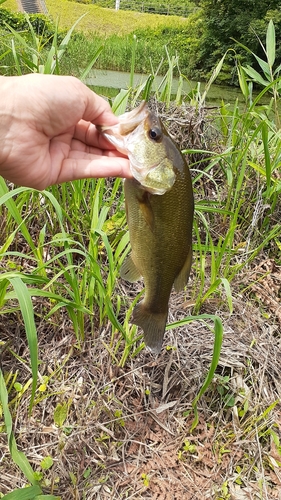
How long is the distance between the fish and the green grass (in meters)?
0.24

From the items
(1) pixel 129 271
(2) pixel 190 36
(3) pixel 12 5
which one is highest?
(1) pixel 129 271

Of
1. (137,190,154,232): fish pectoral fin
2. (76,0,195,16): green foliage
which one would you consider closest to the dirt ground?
(137,190,154,232): fish pectoral fin

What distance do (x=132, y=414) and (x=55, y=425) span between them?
0.33m

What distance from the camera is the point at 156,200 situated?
4.01ft

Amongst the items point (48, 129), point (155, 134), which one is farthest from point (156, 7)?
point (155, 134)

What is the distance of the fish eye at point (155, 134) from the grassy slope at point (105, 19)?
25040 mm

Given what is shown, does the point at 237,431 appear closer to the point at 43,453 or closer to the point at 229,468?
the point at 229,468

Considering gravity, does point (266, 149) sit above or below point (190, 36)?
above

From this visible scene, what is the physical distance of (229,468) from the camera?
5.47 ft

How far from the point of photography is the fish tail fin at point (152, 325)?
1.43 m

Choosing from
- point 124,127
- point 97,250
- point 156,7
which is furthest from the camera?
point 156,7

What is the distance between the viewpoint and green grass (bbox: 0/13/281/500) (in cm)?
149

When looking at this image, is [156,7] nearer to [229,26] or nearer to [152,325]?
[229,26]

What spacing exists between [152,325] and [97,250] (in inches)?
23.4
